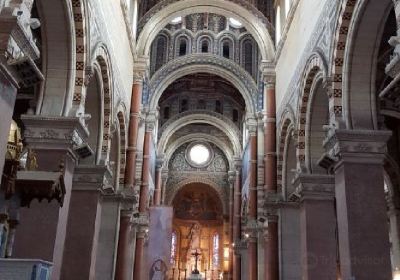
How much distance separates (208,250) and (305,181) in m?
24.5

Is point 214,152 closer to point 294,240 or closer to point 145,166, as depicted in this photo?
point 145,166

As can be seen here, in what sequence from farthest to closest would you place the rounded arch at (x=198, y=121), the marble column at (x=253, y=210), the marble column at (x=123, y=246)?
the rounded arch at (x=198, y=121) → the marble column at (x=253, y=210) → the marble column at (x=123, y=246)

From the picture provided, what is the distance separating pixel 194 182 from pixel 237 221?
6.44 meters

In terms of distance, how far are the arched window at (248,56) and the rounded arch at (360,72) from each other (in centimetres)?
1401

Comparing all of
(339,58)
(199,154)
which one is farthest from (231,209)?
(339,58)

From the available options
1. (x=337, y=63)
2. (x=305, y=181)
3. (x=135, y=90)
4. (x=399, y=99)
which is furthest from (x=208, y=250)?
(x=399, y=99)

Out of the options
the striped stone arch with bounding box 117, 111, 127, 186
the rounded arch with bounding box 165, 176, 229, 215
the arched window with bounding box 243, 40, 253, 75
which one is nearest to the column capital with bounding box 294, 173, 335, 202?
the striped stone arch with bounding box 117, 111, 127, 186

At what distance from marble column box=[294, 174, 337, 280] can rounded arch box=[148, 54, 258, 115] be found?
10.8 metres

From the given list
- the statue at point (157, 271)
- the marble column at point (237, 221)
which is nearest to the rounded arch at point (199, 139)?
the marble column at point (237, 221)

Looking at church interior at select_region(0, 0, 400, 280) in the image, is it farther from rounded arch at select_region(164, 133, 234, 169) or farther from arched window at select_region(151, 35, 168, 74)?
rounded arch at select_region(164, 133, 234, 169)

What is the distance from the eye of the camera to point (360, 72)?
9.41 metres

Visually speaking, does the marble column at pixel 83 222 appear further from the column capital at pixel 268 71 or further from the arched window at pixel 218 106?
the arched window at pixel 218 106

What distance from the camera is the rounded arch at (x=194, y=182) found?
32719 millimetres

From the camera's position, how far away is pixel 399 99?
638 centimetres
